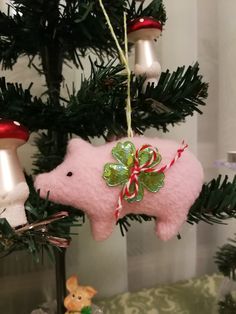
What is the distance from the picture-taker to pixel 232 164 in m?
0.49

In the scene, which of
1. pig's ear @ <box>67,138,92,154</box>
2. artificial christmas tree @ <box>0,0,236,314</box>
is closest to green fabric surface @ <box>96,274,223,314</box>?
artificial christmas tree @ <box>0,0,236,314</box>

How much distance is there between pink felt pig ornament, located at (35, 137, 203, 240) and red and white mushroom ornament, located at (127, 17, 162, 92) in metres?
0.11

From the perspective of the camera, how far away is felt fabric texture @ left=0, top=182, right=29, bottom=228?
30 centimetres

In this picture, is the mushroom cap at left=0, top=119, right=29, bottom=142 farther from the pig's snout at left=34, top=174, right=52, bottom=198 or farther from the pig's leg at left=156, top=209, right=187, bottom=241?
the pig's leg at left=156, top=209, right=187, bottom=241

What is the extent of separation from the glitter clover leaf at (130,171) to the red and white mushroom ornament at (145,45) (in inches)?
4.1

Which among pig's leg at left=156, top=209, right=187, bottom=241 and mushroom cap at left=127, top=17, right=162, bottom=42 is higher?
mushroom cap at left=127, top=17, right=162, bottom=42

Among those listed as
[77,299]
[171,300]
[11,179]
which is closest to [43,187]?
[11,179]

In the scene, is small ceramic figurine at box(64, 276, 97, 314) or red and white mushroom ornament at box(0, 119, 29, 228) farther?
small ceramic figurine at box(64, 276, 97, 314)

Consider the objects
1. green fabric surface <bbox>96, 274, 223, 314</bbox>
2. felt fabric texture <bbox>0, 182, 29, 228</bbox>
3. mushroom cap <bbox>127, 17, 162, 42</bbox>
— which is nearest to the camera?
felt fabric texture <bbox>0, 182, 29, 228</bbox>

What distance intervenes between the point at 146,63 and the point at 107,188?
19 cm

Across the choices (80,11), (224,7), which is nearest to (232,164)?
(80,11)

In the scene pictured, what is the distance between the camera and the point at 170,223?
0.38m

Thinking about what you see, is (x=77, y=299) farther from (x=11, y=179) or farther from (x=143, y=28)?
(x=143, y=28)

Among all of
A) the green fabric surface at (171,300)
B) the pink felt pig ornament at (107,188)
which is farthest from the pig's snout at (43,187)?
the green fabric surface at (171,300)
